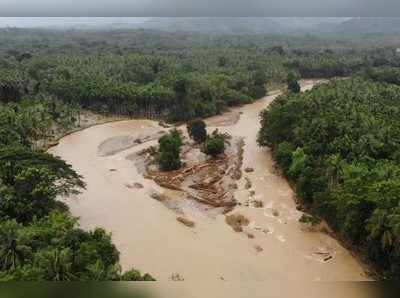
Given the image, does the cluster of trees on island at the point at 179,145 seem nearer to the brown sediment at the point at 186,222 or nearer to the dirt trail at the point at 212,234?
the dirt trail at the point at 212,234

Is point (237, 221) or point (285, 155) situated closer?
point (237, 221)

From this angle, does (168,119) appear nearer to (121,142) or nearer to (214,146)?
(121,142)

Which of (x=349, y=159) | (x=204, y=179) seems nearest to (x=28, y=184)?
(x=204, y=179)

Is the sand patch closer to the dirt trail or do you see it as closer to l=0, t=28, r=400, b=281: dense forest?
the dirt trail

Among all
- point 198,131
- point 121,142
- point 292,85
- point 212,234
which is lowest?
point 212,234

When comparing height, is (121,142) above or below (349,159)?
below

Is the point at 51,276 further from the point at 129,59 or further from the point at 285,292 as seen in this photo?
the point at 129,59

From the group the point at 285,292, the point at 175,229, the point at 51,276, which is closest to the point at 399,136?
the point at 175,229
